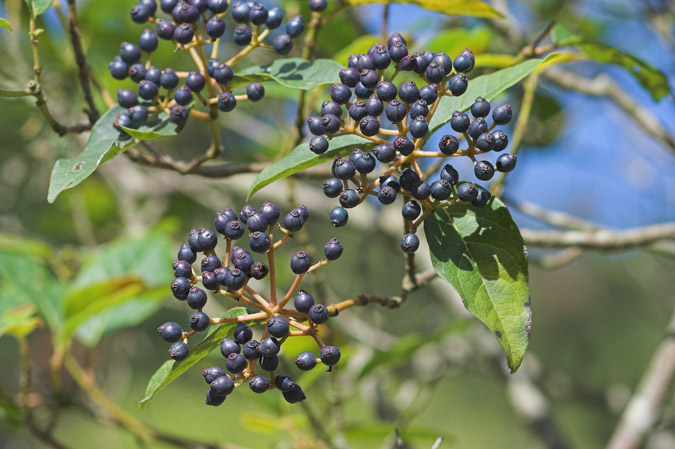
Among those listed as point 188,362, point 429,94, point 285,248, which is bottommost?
point 285,248

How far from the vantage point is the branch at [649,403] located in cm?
222

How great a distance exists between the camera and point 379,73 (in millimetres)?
1145

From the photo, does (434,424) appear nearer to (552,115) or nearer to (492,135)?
(552,115)

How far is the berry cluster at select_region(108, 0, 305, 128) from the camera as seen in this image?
1.24m

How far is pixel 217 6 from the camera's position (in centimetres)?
124

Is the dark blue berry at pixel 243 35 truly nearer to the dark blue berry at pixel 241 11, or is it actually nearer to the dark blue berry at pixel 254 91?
the dark blue berry at pixel 241 11

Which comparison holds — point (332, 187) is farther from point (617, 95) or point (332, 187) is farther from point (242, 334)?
point (617, 95)

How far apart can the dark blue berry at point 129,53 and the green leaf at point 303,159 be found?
41cm

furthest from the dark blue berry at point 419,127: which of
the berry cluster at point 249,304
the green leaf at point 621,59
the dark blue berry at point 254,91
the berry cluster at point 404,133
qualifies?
the green leaf at point 621,59

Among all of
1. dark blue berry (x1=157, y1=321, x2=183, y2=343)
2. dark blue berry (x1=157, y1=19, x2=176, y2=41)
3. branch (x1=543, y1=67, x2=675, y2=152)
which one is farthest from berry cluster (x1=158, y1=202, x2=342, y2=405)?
branch (x1=543, y1=67, x2=675, y2=152)

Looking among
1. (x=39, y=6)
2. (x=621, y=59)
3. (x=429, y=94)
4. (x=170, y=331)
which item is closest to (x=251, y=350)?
(x=170, y=331)

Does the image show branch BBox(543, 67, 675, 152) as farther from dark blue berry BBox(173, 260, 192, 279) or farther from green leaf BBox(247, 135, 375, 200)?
dark blue berry BBox(173, 260, 192, 279)

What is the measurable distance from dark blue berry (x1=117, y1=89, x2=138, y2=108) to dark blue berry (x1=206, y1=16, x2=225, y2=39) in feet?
0.61

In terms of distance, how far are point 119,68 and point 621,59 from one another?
43.5 inches
